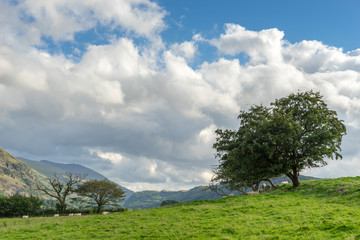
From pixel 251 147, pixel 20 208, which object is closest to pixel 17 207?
pixel 20 208

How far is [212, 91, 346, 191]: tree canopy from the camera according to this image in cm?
4309

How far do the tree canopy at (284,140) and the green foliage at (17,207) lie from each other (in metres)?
65.3

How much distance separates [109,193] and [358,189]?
253 feet

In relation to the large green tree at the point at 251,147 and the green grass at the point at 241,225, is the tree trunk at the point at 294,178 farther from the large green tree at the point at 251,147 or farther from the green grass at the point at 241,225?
the green grass at the point at 241,225

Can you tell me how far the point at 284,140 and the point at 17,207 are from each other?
7949 centimetres

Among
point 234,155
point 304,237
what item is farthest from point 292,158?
point 304,237

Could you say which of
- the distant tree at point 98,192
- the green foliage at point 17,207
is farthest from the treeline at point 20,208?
the distant tree at point 98,192

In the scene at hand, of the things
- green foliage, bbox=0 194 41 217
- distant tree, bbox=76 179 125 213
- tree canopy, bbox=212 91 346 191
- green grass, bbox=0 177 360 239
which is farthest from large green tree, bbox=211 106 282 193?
green foliage, bbox=0 194 41 217

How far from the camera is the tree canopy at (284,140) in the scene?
4309 centimetres

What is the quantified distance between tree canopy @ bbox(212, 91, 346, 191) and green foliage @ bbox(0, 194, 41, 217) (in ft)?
214

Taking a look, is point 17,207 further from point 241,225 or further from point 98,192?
point 241,225

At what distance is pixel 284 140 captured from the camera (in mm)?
42656

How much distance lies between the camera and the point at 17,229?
30062mm

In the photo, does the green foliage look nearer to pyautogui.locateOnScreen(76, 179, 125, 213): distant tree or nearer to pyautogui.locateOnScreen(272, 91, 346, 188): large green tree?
pyautogui.locateOnScreen(76, 179, 125, 213): distant tree
